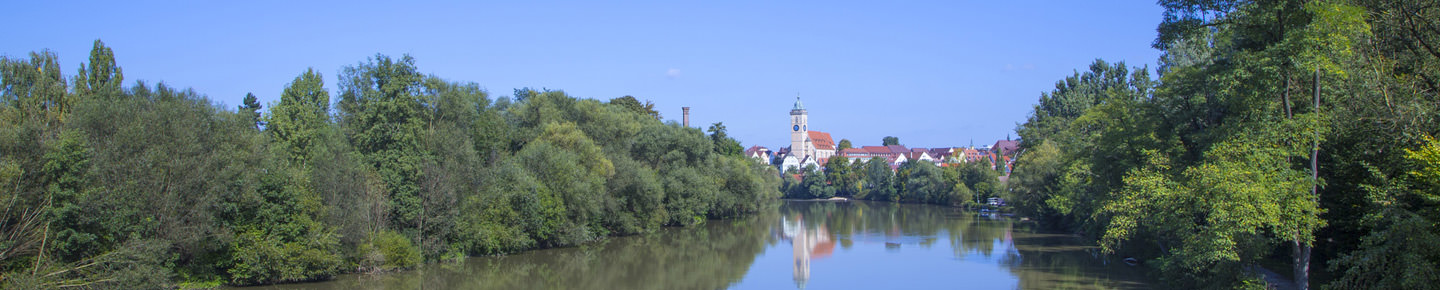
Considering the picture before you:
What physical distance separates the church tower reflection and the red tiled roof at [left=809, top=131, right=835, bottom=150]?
121968mm

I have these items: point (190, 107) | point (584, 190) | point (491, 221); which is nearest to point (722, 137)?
point (584, 190)

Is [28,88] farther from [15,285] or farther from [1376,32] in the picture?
[1376,32]

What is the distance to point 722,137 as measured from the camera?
66.6 meters

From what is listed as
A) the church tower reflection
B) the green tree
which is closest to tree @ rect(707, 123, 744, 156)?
the church tower reflection

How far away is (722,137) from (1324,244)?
48.6m

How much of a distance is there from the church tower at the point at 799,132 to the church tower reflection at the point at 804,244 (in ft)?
385

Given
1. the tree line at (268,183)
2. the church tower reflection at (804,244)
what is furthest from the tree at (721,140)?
the tree line at (268,183)

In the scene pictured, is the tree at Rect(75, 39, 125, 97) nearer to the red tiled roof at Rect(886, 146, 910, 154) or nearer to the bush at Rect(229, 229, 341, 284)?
the bush at Rect(229, 229, 341, 284)

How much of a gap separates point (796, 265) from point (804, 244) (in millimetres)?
8569

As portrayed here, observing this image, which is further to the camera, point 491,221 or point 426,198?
point 491,221

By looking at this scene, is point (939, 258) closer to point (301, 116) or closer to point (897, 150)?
point (301, 116)

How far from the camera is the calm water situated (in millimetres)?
26406

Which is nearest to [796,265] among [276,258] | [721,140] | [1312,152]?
[276,258]

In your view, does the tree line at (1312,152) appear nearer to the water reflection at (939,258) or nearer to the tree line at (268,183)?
the water reflection at (939,258)
